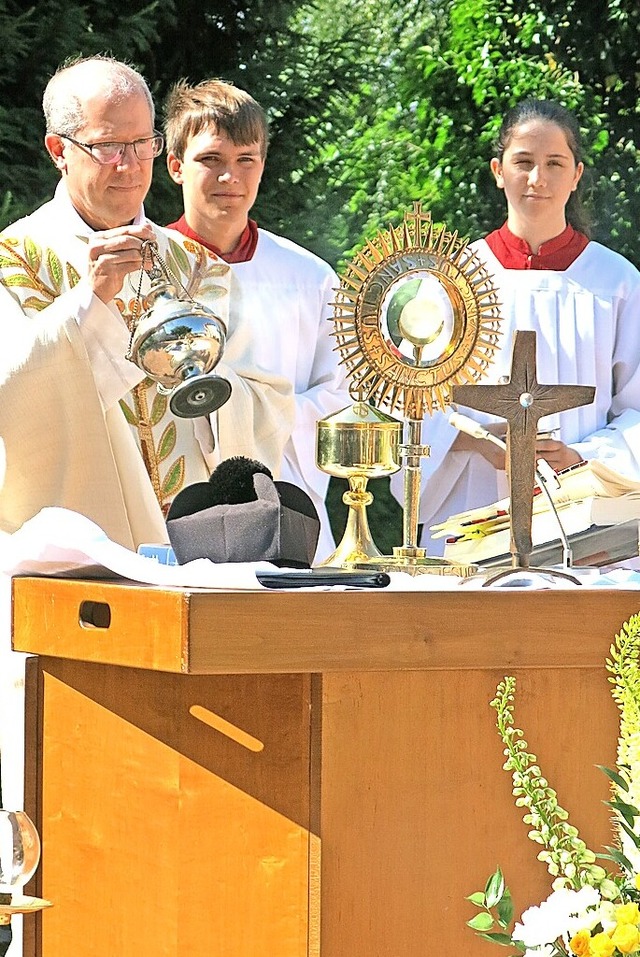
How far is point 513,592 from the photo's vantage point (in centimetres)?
192

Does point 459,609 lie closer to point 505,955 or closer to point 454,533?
point 505,955

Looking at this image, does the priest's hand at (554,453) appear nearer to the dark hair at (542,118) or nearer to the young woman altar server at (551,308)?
the young woman altar server at (551,308)

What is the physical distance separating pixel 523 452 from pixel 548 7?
434cm

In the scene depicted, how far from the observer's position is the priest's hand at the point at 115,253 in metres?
2.55

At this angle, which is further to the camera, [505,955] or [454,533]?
[454,533]

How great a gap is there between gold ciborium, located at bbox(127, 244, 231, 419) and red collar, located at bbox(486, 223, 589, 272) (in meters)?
2.02

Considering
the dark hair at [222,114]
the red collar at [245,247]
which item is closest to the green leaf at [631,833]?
the dark hair at [222,114]

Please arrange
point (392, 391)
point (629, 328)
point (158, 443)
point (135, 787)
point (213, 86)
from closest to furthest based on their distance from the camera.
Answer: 1. point (135, 787)
2. point (392, 391)
3. point (158, 443)
4. point (213, 86)
5. point (629, 328)

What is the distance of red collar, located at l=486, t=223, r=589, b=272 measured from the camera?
424 cm

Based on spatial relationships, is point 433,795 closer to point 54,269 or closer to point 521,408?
point 521,408

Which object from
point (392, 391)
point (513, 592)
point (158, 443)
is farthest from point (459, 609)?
point (158, 443)

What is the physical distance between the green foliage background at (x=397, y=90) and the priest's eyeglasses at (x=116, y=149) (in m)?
2.28

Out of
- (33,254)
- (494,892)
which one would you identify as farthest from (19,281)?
(494,892)

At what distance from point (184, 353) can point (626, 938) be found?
1282 mm
